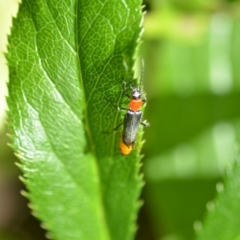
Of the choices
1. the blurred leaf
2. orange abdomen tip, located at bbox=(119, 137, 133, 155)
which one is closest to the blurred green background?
the blurred leaf

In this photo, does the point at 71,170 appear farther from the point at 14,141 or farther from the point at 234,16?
the point at 234,16

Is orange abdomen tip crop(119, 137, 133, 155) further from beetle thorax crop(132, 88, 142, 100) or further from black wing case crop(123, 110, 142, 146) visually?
beetle thorax crop(132, 88, 142, 100)

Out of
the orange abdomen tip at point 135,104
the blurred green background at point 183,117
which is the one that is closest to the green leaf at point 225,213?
the orange abdomen tip at point 135,104

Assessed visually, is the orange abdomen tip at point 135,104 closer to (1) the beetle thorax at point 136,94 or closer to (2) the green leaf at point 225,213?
(1) the beetle thorax at point 136,94

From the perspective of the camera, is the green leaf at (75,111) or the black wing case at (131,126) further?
the black wing case at (131,126)

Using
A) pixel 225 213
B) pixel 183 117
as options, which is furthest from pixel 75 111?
pixel 183 117

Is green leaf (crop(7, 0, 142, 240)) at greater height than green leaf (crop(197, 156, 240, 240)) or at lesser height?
greater
